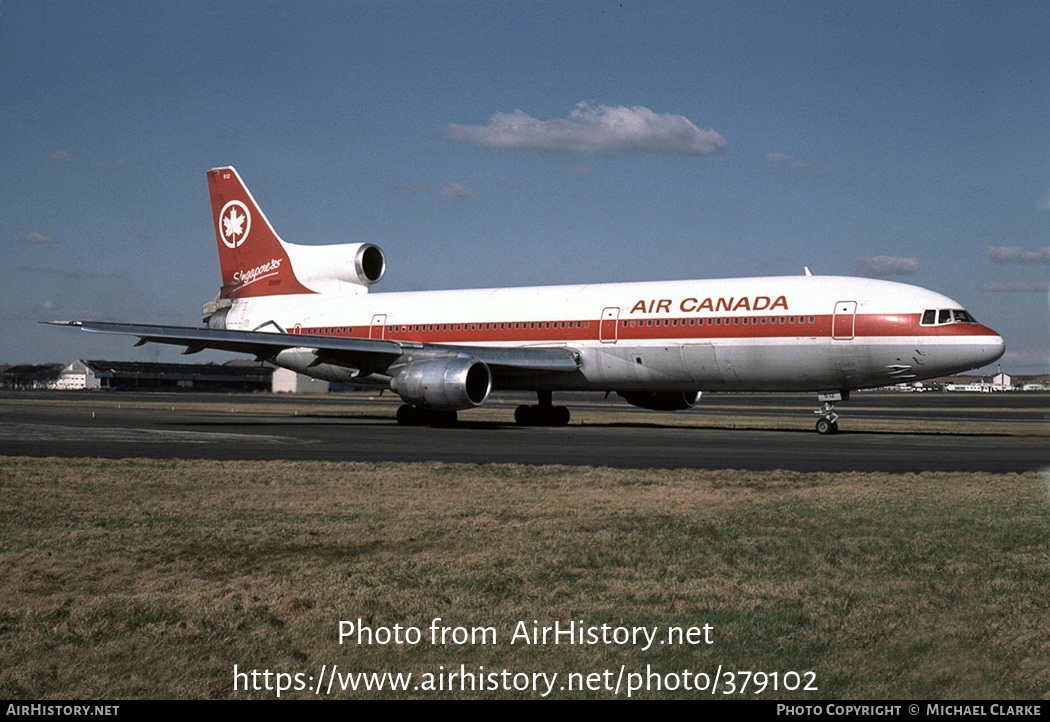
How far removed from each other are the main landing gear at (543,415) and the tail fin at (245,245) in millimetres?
10738

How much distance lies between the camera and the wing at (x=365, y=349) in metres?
31.3

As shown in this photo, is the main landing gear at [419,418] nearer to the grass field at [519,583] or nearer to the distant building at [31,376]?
the grass field at [519,583]

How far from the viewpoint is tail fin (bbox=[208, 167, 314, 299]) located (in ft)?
133

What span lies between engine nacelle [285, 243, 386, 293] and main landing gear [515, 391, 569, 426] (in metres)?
8.68

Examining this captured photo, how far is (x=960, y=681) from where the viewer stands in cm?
540

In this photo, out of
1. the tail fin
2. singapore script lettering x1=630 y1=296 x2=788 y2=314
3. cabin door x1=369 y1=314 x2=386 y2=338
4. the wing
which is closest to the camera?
singapore script lettering x1=630 y1=296 x2=788 y2=314

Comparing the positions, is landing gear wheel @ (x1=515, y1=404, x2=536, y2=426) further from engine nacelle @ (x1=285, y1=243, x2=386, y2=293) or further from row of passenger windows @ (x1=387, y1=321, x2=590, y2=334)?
engine nacelle @ (x1=285, y1=243, x2=386, y2=293)

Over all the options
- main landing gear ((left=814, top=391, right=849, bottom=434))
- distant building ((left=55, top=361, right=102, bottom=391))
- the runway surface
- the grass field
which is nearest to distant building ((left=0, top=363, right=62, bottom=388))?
distant building ((left=55, top=361, right=102, bottom=391))

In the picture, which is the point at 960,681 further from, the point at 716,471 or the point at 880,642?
the point at 716,471

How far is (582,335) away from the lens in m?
32.5

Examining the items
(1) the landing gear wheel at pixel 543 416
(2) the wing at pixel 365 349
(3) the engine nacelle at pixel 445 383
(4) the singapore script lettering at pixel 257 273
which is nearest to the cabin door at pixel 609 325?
(2) the wing at pixel 365 349

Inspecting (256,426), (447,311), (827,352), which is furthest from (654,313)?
(256,426)

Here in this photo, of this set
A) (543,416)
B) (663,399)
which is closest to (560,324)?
(543,416)

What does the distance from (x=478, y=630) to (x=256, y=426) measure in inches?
1039
